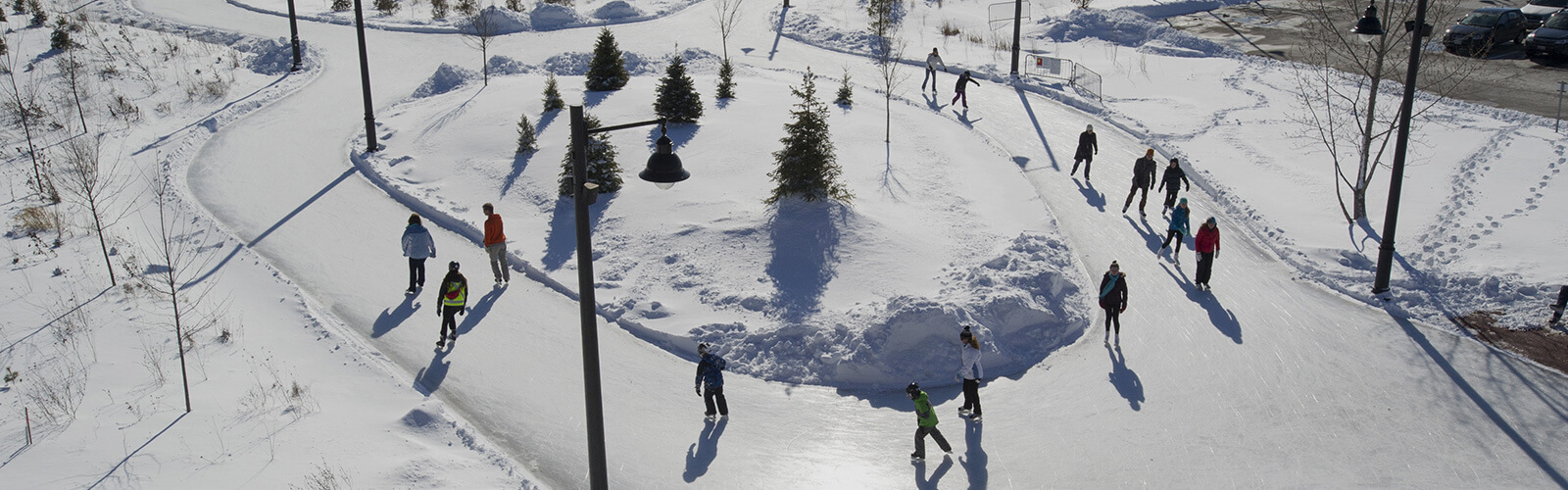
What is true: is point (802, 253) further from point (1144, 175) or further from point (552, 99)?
point (552, 99)

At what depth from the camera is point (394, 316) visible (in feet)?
47.8

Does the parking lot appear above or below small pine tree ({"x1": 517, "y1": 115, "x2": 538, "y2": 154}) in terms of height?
above

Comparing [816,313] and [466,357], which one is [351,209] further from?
[816,313]

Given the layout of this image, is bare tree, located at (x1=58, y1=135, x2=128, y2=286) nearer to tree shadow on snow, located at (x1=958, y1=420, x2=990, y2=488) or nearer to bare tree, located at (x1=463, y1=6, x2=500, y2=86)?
bare tree, located at (x1=463, y1=6, x2=500, y2=86)

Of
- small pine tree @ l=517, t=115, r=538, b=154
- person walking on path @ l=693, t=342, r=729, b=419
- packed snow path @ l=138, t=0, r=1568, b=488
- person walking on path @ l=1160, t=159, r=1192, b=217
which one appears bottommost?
packed snow path @ l=138, t=0, r=1568, b=488

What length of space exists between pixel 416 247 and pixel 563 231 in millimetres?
2664

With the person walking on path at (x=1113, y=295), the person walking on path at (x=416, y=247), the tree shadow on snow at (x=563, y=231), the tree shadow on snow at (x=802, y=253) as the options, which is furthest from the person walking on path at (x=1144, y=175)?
the person walking on path at (x=416, y=247)


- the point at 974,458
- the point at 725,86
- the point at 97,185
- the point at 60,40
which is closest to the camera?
the point at 974,458

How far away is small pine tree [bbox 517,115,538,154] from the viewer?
1956cm

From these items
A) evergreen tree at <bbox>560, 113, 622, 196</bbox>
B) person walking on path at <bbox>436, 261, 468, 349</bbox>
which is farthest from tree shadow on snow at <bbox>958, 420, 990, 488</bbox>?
A: evergreen tree at <bbox>560, 113, 622, 196</bbox>

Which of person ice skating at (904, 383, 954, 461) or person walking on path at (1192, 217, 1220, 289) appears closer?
person ice skating at (904, 383, 954, 461)

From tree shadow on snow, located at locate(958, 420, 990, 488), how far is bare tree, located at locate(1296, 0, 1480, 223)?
8944 mm

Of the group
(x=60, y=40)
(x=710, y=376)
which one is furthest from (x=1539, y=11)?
(x=60, y=40)

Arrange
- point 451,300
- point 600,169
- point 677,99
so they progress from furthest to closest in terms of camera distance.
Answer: point 677,99 → point 600,169 → point 451,300
